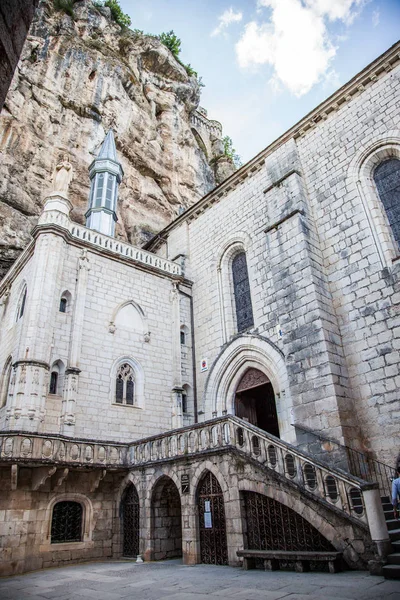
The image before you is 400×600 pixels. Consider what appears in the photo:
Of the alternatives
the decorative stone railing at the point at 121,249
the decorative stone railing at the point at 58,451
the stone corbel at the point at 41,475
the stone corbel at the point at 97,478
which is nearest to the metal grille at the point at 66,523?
the stone corbel at the point at 97,478

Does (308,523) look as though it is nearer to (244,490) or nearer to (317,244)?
(244,490)

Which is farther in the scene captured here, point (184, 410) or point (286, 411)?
point (184, 410)

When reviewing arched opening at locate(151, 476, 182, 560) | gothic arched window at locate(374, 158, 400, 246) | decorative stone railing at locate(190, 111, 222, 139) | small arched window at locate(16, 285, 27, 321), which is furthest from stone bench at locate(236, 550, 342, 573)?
decorative stone railing at locate(190, 111, 222, 139)

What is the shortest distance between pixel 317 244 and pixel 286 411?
505 centimetres

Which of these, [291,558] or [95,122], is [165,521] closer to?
[291,558]

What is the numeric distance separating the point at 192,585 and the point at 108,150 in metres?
19.5

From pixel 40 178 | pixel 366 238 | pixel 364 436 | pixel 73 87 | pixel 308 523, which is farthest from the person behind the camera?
pixel 73 87

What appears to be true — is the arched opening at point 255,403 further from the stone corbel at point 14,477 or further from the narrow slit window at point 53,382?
the stone corbel at point 14,477

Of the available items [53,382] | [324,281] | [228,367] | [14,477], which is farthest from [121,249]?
[14,477]

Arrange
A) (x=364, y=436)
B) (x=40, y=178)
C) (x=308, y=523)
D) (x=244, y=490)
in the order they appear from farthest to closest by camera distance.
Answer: (x=40, y=178) → (x=364, y=436) → (x=244, y=490) → (x=308, y=523)

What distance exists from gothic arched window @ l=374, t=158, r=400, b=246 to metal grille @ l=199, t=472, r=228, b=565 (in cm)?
785

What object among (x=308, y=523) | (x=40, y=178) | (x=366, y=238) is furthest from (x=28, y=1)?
(x=40, y=178)

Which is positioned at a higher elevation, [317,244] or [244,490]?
[317,244]

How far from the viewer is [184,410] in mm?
14328
